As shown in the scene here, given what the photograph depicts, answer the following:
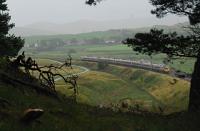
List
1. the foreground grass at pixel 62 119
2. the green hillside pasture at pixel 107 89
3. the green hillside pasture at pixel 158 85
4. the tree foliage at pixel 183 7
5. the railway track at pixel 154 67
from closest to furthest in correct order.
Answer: the foreground grass at pixel 62 119 → the tree foliage at pixel 183 7 → the green hillside pasture at pixel 158 85 → the green hillside pasture at pixel 107 89 → the railway track at pixel 154 67

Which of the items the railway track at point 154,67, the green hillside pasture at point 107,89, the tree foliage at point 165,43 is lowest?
the green hillside pasture at point 107,89

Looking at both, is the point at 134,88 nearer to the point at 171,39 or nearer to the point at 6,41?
the point at 6,41

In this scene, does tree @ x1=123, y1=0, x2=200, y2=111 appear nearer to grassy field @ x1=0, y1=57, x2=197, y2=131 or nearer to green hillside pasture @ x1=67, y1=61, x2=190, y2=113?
grassy field @ x1=0, y1=57, x2=197, y2=131

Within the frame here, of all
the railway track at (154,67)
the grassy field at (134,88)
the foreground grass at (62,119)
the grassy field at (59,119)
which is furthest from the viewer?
the railway track at (154,67)

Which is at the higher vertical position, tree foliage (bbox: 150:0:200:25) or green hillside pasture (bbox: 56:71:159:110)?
tree foliage (bbox: 150:0:200:25)

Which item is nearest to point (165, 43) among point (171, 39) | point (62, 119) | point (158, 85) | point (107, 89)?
point (171, 39)

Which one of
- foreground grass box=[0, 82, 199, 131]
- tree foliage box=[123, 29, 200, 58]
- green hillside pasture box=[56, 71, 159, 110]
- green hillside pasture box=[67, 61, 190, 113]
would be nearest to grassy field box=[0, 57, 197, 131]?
foreground grass box=[0, 82, 199, 131]

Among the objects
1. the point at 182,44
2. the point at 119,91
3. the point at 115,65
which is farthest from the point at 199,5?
the point at 115,65

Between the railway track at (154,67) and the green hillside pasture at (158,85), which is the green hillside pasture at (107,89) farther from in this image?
the railway track at (154,67)

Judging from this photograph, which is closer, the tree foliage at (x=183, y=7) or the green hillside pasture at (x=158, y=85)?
the tree foliage at (x=183, y=7)

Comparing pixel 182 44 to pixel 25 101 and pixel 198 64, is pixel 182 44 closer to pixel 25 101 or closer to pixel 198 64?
pixel 198 64

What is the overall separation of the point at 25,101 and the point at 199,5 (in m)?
10.6

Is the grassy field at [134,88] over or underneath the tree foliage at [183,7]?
underneath

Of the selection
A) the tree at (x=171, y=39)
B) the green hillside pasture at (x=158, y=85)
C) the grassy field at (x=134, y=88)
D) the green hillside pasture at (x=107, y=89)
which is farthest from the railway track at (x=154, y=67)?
the tree at (x=171, y=39)
